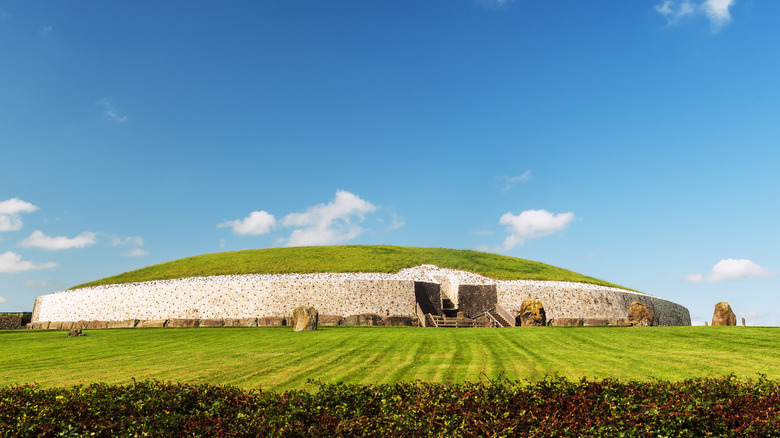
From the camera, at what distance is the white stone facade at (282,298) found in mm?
Answer: 36844

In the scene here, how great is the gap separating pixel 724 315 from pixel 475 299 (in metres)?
16.8

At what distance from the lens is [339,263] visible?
47625 mm

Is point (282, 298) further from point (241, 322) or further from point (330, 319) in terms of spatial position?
point (330, 319)

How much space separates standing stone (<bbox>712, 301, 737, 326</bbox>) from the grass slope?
57.4ft

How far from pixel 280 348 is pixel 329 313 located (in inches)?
789

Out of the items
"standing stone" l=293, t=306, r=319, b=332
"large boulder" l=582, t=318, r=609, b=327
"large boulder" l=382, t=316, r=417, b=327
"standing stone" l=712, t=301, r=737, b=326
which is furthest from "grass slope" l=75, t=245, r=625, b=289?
"standing stone" l=293, t=306, r=319, b=332

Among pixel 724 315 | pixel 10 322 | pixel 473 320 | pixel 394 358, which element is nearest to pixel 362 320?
pixel 473 320

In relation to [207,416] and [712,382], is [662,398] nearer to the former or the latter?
[712,382]

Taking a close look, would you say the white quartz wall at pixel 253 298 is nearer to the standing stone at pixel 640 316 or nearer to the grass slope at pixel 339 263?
the grass slope at pixel 339 263

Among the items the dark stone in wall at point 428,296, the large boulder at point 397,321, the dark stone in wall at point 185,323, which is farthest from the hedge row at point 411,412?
the dark stone in wall at point 428,296

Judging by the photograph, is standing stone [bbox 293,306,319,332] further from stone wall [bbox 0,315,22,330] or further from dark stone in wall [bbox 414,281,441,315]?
stone wall [bbox 0,315,22,330]

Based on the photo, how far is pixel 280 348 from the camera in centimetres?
1680

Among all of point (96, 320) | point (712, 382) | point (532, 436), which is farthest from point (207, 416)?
point (96, 320)

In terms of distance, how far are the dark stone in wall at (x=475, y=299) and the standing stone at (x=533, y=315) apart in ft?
24.0
